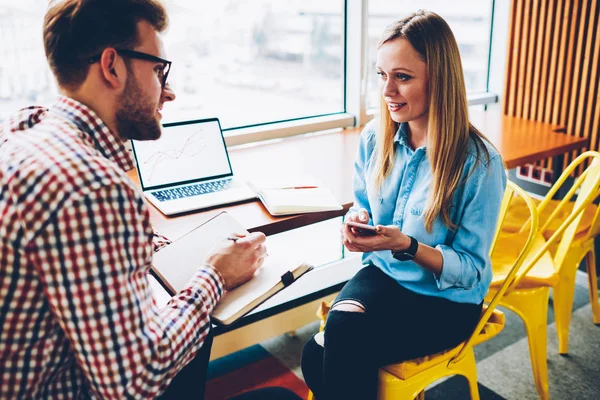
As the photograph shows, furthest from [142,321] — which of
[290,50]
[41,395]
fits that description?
[290,50]

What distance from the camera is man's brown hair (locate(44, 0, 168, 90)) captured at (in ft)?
3.35

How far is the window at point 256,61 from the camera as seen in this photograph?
210 cm

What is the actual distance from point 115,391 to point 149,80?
1.88ft

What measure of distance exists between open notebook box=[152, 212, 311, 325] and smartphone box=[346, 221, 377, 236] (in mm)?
175

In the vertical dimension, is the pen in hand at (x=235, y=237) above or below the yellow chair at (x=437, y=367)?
above

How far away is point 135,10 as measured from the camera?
1070 millimetres

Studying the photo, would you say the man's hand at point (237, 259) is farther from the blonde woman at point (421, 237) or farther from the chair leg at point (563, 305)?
the chair leg at point (563, 305)

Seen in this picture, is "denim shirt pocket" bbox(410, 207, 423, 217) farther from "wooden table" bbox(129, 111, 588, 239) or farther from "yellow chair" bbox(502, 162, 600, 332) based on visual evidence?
"yellow chair" bbox(502, 162, 600, 332)

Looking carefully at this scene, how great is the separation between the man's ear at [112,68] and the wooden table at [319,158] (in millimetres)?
594

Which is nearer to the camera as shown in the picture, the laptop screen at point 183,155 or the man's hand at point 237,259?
the man's hand at point 237,259

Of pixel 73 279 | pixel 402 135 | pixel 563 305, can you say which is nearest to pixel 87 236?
pixel 73 279

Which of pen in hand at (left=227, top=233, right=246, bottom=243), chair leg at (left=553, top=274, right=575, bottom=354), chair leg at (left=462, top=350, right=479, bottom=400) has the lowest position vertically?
chair leg at (left=553, top=274, right=575, bottom=354)

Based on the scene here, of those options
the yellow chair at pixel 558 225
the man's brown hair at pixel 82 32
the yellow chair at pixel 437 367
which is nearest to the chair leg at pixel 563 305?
the yellow chair at pixel 558 225

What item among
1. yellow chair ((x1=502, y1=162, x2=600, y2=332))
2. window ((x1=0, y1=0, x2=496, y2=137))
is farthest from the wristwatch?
window ((x1=0, y1=0, x2=496, y2=137))
